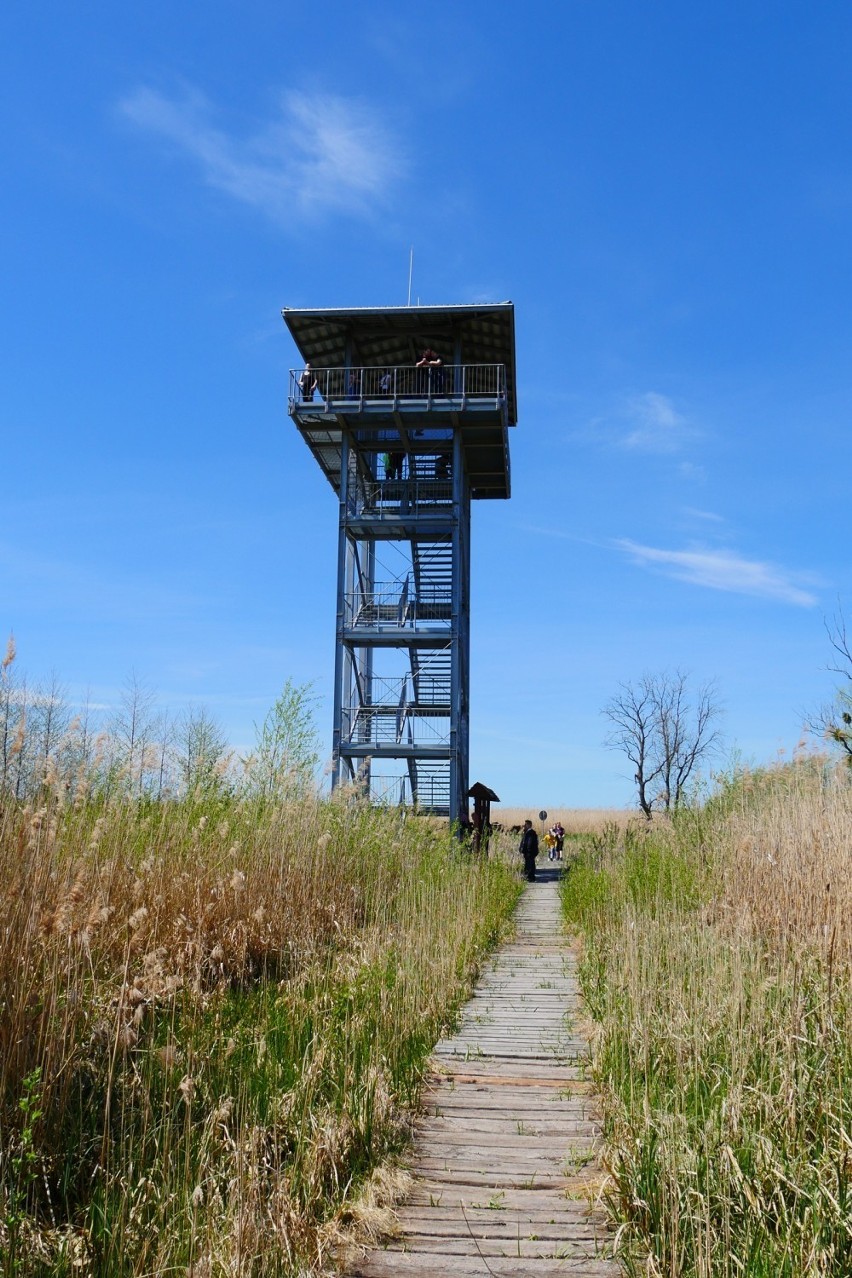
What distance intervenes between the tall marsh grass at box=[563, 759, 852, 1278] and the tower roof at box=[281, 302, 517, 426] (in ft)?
67.0

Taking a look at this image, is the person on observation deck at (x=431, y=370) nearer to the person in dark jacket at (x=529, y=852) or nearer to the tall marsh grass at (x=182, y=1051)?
the person in dark jacket at (x=529, y=852)

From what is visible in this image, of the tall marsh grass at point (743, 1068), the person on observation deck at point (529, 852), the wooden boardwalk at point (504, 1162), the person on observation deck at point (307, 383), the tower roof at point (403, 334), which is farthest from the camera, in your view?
the person on observation deck at point (307, 383)

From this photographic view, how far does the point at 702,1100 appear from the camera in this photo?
464 cm

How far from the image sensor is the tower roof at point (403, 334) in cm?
2708

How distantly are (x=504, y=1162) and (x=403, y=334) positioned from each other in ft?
87.4

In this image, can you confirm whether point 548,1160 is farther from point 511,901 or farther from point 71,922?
point 511,901

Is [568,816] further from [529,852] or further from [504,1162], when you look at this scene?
[504,1162]

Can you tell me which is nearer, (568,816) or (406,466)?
(406,466)

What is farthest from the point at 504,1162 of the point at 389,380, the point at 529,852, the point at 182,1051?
the point at 389,380

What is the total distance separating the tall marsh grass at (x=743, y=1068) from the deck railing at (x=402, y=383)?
63.7 feet

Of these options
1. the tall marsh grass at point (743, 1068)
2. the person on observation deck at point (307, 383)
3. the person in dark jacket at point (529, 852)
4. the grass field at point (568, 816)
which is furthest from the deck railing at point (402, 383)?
the grass field at point (568, 816)

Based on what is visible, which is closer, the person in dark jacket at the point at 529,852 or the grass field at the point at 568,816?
the person in dark jacket at the point at 529,852

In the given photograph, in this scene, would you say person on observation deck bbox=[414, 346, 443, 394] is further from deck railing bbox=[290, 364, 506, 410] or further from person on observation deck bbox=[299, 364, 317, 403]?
person on observation deck bbox=[299, 364, 317, 403]

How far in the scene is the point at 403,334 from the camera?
95.1 feet
